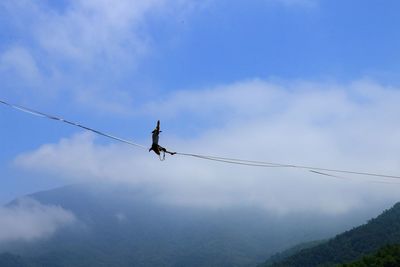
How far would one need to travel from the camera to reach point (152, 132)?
24344 mm

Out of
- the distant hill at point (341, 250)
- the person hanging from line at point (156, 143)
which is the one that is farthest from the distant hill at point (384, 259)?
the person hanging from line at point (156, 143)

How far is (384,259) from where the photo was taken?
352 feet

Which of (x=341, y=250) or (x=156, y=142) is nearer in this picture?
(x=156, y=142)

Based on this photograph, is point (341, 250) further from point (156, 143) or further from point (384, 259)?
point (156, 143)

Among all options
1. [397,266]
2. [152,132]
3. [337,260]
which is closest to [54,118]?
[152,132]

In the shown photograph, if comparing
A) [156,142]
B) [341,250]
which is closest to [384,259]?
[341,250]

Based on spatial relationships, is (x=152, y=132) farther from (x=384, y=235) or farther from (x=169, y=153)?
(x=384, y=235)

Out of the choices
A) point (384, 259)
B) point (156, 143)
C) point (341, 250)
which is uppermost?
point (341, 250)

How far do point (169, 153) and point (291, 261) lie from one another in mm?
174646

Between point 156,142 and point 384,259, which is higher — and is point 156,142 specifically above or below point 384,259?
above

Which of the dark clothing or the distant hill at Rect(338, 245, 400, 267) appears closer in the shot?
the dark clothing

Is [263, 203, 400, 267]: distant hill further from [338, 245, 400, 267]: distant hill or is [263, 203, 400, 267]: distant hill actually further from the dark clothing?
the dark clothing

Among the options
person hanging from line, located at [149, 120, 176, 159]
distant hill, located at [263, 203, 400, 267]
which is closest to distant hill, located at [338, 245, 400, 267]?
distant hill, located at [263, 203, 400, 267]

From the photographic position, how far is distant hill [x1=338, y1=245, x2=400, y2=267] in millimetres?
105500
